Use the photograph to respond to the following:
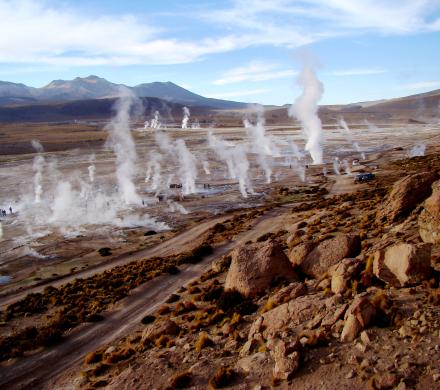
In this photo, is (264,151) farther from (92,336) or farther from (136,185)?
(92,336)

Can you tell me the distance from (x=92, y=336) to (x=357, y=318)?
14666mm

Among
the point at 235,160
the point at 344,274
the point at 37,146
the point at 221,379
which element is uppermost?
the point at 344,274

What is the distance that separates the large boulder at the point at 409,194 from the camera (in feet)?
85.4

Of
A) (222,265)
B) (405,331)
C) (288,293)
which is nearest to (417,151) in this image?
Answer: (222,265)

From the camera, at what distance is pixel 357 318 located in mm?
13805

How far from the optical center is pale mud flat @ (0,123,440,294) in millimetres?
42312

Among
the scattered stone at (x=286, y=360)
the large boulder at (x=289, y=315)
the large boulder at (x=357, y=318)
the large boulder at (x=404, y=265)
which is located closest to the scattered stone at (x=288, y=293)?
the large boulder at (x=289, y=315)

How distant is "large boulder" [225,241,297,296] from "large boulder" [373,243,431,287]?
5.46 metres

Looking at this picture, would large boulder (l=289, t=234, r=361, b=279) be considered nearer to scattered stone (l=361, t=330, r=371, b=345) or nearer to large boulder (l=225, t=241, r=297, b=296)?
large boulder (l=225, t=241, r=297, b=296)

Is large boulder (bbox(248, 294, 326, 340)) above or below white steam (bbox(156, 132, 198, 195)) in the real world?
above

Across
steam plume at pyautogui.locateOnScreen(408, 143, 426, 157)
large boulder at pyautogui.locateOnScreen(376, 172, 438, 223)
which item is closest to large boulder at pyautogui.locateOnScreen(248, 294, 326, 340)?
large boulder at pyautogui.locateOnScreen(376, 172, 438, 223)

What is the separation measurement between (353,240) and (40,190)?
2815 inches

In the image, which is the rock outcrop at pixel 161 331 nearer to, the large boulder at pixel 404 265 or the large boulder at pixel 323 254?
the large boulder at pixel 323 254

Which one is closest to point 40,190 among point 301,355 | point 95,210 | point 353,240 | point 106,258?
point 95,210
